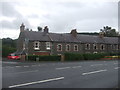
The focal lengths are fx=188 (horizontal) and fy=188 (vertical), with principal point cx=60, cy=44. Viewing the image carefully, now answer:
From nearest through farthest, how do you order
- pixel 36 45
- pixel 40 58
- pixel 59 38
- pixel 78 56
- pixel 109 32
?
pixel 40 58 < pixel 78 56 < pixel 36 45 < pixel 59 38 < pixel 109 32

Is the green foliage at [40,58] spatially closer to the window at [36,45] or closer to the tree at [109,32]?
the window at [36,45]

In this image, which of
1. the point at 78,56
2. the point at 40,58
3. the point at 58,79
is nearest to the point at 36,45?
the point at 40,58

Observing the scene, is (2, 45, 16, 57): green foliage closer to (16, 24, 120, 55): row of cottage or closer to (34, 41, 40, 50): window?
(16, 24, 120, 55): row of cottage

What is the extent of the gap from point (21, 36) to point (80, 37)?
17776 mm

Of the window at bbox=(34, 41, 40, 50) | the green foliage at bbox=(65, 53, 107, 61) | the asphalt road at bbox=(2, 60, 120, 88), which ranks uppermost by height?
the window at bbox=(34, 41, 40, 50)

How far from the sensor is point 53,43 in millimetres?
48969

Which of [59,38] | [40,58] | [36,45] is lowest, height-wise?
[40,58]

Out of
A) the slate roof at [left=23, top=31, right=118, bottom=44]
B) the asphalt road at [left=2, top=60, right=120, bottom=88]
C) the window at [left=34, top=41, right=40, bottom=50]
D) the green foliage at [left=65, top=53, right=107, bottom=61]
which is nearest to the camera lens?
the asphalt road at [left=2, top=60, right=120, bottom=88]

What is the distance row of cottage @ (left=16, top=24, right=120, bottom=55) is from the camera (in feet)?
154

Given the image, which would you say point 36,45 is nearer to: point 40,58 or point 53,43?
point 53,43

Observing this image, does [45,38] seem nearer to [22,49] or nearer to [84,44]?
[22,49]

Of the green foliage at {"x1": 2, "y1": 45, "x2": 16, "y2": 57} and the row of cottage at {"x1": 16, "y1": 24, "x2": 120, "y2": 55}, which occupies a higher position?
the row of cottage at {"x1": 16, "y1": 24, "x2": 120, "y2": 55}

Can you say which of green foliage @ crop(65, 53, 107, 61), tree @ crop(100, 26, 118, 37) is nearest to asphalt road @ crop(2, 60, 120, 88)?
green foliage @ crop(65, 53, 107, 61)

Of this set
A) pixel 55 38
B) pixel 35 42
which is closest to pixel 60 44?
pixel 55 38
